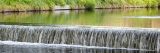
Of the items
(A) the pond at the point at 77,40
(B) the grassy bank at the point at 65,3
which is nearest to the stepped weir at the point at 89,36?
(A) the pond at the point at 77,40

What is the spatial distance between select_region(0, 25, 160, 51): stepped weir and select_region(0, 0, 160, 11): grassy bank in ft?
82.9

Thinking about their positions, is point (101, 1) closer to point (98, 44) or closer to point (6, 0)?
point (6, 0)

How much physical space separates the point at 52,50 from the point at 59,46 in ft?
5.25

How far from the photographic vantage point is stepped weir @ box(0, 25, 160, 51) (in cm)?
2191

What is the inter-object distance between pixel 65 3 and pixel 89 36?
1578 inches

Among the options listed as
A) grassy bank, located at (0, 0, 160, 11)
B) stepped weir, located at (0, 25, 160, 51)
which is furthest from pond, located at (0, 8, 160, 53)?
grassy bank, located at (0, 0, 160, 11)

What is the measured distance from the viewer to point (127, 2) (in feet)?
266

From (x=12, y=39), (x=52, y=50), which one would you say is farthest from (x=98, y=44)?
(x=12, y=39)

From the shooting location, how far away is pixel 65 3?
63.0 metres

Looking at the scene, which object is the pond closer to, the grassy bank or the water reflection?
the water reflection

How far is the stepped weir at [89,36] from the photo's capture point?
21.9 metres

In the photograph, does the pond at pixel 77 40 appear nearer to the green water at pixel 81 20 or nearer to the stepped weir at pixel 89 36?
the stepped weir at pixel 89 36

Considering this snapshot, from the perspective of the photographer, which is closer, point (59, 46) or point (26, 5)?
point (59, 46)

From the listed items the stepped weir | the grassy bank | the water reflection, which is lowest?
the grassy bank
